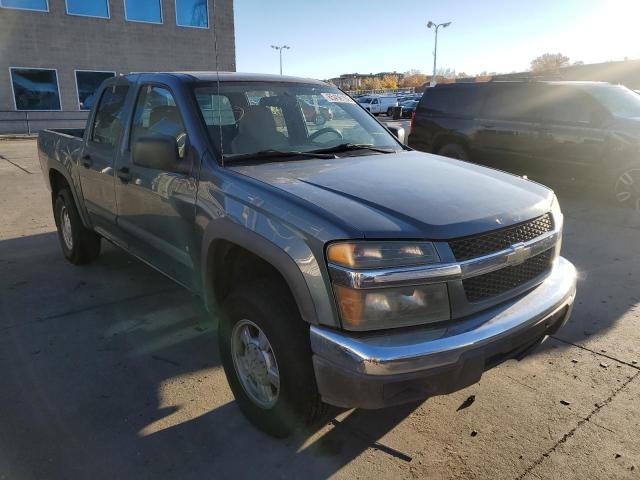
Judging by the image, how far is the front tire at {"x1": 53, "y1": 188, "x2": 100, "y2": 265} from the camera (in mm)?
5105

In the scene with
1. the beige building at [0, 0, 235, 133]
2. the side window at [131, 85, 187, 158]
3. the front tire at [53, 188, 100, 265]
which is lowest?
the front tire at [53, 188, 100, 265]

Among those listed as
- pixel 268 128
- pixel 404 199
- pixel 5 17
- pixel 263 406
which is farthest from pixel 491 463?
pixel 5 17

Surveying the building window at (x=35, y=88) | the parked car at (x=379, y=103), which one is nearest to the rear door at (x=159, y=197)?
the building window at (x=35, y=88)

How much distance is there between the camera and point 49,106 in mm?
22266

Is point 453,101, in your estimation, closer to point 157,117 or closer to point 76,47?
point 157,117

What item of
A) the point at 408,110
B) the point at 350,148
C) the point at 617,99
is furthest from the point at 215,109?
the point at 408,110

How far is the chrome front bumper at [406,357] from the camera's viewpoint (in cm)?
207

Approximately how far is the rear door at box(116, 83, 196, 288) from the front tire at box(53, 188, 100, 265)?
1324 millimetres

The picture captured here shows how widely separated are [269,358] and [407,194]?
3.52 feet

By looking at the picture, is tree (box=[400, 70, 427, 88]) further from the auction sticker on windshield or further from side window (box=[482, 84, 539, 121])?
the auction sticker on windshield

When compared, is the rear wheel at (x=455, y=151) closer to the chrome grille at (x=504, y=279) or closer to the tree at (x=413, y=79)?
the chrome grille at (x=504, y=279)

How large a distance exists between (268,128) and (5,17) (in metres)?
22.0

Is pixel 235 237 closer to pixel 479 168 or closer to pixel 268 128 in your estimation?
pixel 268 128

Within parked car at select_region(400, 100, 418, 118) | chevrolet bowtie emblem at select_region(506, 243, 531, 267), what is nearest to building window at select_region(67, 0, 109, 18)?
parked car at select_region(400, 100, 418, 118)
